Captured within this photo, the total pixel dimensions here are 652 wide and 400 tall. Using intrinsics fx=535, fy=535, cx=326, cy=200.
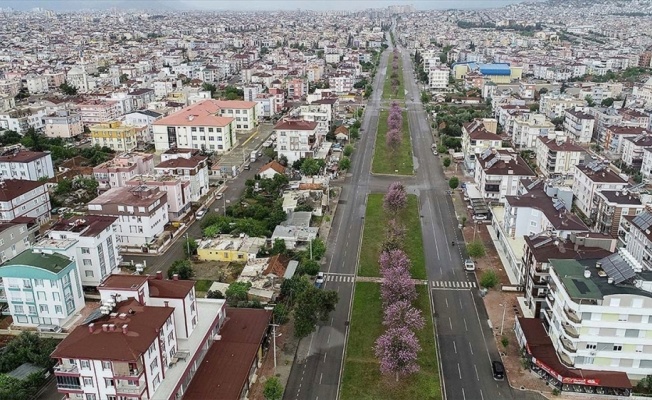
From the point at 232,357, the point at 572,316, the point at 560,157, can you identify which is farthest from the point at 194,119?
the point at 572,316

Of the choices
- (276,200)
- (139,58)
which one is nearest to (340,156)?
(276,200)

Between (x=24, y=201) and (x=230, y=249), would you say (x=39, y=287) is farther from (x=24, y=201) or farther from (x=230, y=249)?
(x=24, y=201)

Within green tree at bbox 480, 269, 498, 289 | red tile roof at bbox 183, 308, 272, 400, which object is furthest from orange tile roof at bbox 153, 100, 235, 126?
green tree at bbox 480, 269, 498, 289

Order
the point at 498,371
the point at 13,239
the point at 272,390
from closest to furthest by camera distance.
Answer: the point at 272,390
the point at 498,371
the point at 13,239

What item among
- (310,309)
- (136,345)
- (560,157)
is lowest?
(310,309)

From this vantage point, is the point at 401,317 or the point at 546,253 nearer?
the point at 401,317

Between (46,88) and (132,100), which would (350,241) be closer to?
(132,100)
